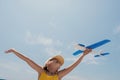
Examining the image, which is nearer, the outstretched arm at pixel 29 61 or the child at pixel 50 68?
the outstretched arm at pixel 29 61

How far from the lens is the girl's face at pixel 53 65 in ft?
20.3

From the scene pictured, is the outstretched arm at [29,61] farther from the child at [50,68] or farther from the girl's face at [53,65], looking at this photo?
the girl's face at [53,65]

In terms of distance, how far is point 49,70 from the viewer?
246 inches

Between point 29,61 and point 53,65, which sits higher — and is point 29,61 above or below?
above

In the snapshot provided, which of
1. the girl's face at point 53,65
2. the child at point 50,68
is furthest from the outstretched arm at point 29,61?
the girl's face at point 53,65

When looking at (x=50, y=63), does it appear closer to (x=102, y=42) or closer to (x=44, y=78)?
(x=44, y=78)

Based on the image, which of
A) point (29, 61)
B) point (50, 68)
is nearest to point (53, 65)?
point (50, 68)

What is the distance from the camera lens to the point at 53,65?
6184 mm

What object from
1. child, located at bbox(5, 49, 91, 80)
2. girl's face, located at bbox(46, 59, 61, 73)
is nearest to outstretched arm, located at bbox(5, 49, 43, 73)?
child, located at bbox(5, 49, 91, 80)

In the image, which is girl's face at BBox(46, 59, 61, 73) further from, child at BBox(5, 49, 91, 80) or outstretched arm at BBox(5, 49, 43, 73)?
outstretched arm at BBox(5, 49, 43, 73)

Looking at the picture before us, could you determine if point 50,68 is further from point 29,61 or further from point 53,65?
point 29,61

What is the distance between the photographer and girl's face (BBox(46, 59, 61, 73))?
618 cm

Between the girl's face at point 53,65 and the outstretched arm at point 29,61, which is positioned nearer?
the outstretched arm at point 29,61

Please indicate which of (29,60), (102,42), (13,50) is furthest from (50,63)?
(102,42)
